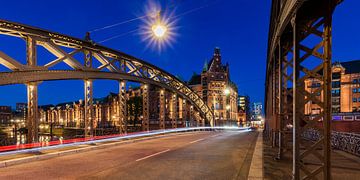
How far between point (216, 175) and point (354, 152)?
9371 mm

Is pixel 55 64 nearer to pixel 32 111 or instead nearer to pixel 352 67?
pixel 32 111

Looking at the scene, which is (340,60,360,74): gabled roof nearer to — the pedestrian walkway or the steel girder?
the steel girder

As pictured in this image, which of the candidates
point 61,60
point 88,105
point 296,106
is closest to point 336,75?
point 88,105

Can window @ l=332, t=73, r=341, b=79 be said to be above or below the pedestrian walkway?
above

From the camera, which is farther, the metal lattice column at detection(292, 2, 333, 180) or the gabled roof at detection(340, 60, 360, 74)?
the gabled roof at detection(340, 60, 360, 74)

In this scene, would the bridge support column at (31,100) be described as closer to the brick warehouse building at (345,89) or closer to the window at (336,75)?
→ the brick warehouse building at (345,89)

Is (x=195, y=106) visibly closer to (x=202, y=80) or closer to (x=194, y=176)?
(x=194, y=176)

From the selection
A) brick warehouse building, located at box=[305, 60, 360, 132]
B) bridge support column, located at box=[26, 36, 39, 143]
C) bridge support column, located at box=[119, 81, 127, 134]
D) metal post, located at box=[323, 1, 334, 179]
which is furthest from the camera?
brick warehouse building, located at box=[305, 60, 360, 132]

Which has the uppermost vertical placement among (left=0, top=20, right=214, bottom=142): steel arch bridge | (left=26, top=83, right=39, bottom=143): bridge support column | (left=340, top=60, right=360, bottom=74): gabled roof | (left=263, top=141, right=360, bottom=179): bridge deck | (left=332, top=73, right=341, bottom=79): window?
(left=340, top=60, right=360, bottom=74): gabled roof

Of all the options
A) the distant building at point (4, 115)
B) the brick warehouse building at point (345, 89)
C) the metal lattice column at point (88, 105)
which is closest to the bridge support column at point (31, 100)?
the metal lattice column at point (88, 105)

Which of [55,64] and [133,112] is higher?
[55,64]

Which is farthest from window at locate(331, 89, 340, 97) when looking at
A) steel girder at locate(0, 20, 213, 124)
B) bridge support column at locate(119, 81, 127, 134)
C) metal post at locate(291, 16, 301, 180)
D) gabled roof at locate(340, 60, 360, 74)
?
metal post at locate(291, 16, 301, 180)

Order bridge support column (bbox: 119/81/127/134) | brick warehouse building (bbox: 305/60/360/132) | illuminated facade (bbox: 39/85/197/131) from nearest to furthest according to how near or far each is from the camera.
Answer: bridge support column (bbox: 119/81/127/134) → illuminated facade (bbox: 39/85/197/131) → brick warehouse building (bbox: 305/60/360/132)

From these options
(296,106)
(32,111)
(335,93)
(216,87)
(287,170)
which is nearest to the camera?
(296,106)
